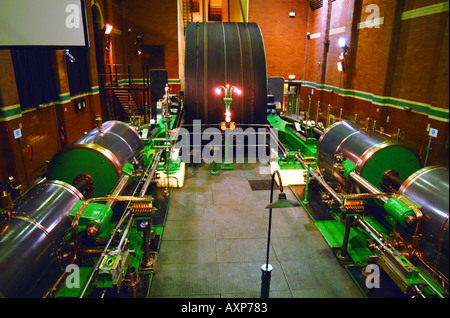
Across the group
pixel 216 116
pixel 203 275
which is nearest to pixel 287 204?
pixel 203 275

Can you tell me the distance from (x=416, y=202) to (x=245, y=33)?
298 inches

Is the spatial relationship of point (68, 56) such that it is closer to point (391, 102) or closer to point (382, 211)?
point (382, 211)

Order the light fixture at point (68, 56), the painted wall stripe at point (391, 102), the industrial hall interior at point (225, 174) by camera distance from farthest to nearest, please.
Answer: the light fixture at point (68, 56) < the painted wall stripe at point (391, 102) < the industrial hall interior at point (225, 174)

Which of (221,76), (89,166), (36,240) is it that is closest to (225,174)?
(221,76)

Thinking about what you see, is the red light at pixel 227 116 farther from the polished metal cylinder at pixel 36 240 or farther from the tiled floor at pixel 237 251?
the polished metal cylinder at pixel 36 240

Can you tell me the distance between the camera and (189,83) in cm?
898

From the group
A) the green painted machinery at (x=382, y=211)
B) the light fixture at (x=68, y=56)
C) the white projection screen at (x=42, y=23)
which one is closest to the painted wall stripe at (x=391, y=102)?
the green painted machinery at (x=382, y=211)

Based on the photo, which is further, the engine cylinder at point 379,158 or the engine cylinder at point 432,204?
the engine cylinder at point 379,158

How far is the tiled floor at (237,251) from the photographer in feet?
13.5

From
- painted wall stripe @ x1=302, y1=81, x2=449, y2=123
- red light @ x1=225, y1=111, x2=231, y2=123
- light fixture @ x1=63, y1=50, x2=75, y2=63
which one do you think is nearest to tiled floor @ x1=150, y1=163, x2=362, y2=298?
red light @ x1=225, y1=111, x2=231, y2=123

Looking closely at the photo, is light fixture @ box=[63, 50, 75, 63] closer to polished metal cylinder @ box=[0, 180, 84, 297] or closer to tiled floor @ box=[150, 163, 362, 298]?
tiled floor @ box=[150, 163, 362, 298]

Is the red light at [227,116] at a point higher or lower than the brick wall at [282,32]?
lower

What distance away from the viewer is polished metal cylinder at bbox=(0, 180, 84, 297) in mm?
2977

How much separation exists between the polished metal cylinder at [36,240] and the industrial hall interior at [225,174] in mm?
15
